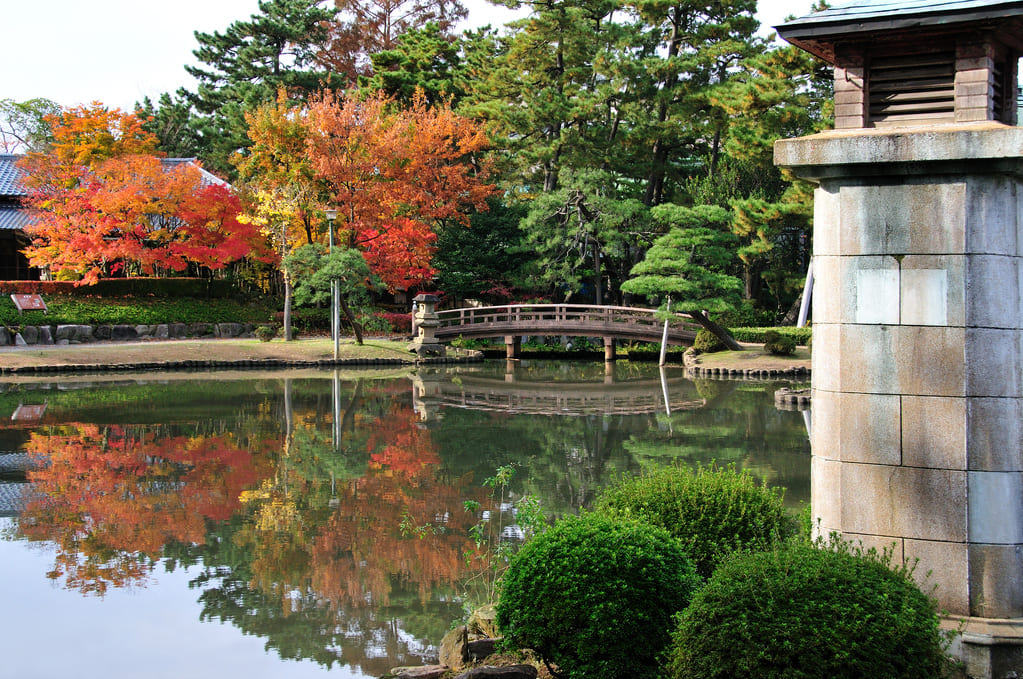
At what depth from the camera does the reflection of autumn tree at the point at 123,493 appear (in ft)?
27.6

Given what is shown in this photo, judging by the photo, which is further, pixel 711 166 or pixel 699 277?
pixel 711 166

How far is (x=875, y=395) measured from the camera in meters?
5.22

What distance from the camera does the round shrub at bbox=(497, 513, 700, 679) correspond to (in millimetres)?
4484

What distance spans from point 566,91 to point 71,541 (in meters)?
25.5

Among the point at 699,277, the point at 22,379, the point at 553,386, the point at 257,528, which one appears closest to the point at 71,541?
the point at 257,528

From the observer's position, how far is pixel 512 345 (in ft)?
96.7

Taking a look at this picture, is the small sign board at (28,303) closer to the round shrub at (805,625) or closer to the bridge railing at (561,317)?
the bridge railing at (561,317)

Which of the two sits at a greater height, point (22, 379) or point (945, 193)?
point (945, 193)

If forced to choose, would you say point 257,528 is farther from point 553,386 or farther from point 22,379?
point 22,379

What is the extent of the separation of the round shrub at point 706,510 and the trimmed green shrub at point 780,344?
1946cm

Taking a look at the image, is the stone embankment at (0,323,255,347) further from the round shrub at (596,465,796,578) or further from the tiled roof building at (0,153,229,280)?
the round shrub at (596,465,796,578)

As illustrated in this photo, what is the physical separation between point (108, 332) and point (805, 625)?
28.8 m

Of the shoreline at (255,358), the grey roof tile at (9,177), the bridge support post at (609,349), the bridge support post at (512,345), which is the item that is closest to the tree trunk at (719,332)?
the shoreline at (255,358)

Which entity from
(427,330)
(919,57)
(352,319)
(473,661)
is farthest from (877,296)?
(352,319)
